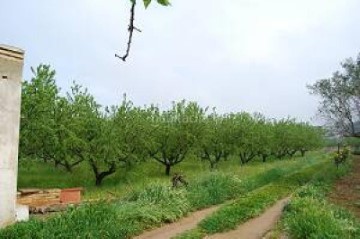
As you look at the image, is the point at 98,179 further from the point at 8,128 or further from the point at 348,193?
the point at 8,128

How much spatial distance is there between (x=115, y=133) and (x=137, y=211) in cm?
1612

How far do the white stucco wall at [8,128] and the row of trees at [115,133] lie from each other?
10.8 meters

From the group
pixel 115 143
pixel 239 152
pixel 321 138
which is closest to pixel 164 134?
pixel 115 143

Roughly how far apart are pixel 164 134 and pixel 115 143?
24.1ft

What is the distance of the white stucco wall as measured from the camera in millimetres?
14297

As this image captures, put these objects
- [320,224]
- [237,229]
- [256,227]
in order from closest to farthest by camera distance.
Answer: [320,224] → [237,229] → [256,227]

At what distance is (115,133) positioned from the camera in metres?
32.5

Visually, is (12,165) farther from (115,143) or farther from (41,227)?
(115,143)

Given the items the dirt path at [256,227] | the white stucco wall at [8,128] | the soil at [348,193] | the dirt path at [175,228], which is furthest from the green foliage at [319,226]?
the white stucco wall at [8,128]

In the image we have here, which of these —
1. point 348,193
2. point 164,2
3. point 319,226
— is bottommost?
point 319,226

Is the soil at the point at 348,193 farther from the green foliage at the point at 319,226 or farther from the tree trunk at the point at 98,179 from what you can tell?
the tree trunk at the point at 98,179

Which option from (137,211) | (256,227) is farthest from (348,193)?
(137,211)

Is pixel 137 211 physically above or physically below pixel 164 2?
below

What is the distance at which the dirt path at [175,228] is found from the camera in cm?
1552
